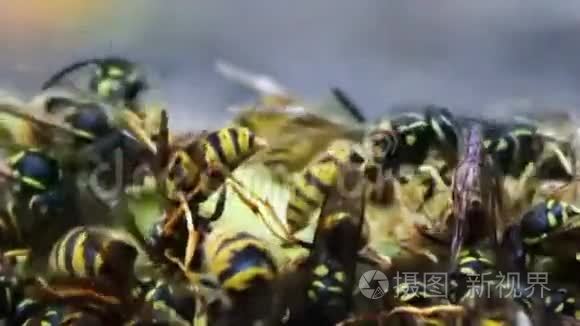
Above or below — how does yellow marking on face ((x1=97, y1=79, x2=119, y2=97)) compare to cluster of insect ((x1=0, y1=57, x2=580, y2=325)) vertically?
above

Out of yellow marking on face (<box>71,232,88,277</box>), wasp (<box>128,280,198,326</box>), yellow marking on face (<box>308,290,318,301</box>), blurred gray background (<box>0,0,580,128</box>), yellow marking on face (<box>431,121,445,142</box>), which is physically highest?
blurred gray background (<box>0,0,580,128</box>)

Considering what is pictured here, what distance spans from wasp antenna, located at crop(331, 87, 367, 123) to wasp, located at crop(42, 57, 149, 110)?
0.14 m

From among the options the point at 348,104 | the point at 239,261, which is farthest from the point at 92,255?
the point at 348,104

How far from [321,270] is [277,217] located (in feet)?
0.16

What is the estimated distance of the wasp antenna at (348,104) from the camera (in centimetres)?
78

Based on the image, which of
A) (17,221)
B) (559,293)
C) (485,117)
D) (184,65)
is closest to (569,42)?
(485,117)

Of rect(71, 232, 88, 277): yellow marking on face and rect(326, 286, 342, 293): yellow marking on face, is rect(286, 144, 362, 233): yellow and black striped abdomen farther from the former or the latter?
→ rect(71, 232, 88, 277): yellow marking on face

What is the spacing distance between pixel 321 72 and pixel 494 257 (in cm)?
19

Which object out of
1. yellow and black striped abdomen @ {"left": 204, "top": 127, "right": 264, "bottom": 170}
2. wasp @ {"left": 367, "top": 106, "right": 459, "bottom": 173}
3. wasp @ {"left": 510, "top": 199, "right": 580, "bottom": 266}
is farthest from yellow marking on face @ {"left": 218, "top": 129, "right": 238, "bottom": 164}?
wasp @ {"left": 510, "top": 199, "right": 580, "bottom": 266}

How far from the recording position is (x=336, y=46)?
79 centimetres

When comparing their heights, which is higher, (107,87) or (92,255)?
(107,87)

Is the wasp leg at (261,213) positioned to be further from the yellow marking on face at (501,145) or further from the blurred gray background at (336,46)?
the yellow marking on face at (501,145)

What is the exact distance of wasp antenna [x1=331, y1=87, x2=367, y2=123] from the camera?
0.78 m

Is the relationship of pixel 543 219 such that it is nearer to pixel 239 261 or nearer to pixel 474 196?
pixel 474 196
